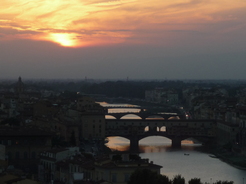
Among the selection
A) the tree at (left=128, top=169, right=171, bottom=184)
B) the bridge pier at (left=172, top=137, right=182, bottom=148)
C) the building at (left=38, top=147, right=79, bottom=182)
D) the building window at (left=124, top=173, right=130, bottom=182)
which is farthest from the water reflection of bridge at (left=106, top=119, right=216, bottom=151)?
the tree at (left=128, top=169, right=171, bottom=184)

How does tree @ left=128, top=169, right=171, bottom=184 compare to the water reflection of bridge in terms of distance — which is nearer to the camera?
tree @ left=128, top=169, right=171, bottom=184

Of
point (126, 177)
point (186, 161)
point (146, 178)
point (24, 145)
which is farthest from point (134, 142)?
point (146, 178)

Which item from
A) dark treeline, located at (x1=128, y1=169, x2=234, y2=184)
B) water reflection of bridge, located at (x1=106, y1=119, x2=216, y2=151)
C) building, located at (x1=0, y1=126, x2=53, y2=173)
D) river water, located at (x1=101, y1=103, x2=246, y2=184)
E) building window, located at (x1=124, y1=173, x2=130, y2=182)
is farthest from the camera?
water reflection of bridge, located at (x1=106, y1=119, x2=216, y2=151)

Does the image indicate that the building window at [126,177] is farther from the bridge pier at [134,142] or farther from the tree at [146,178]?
the bridge pier at [134,142]

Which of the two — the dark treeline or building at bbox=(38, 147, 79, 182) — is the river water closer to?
building at bbox=(38, 147, 79, 182)

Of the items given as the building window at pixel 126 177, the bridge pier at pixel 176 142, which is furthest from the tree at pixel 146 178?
the bridge pier at pixel 176 142

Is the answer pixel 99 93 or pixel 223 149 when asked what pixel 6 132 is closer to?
pixel 223 149
